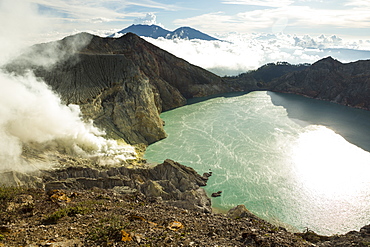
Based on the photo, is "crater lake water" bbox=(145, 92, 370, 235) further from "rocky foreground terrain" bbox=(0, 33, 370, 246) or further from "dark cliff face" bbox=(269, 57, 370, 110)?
"dark cliff face" bbox=(269, 57, 370, 110)

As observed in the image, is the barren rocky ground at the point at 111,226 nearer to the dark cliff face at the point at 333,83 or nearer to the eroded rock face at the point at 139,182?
the eroded rock face at the point at 139,182

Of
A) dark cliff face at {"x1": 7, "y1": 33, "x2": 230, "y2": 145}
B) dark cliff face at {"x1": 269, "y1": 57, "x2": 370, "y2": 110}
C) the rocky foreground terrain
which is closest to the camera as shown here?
the rocky foreground terrain

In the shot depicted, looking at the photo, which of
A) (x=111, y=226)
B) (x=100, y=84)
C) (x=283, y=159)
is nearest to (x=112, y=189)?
(x=111, y=226)

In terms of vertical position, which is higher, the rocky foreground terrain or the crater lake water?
the rocky foreground terrain

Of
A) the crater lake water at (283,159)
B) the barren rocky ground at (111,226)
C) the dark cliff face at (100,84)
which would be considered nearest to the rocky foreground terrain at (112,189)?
the barren rocky ground at (111,226)

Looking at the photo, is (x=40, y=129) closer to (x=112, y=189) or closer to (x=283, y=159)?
(x=112, y=189)

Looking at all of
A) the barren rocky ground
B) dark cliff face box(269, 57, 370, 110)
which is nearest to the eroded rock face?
the barren rocky ground

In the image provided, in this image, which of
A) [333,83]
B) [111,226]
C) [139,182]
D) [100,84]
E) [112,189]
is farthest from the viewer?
[333,83]
